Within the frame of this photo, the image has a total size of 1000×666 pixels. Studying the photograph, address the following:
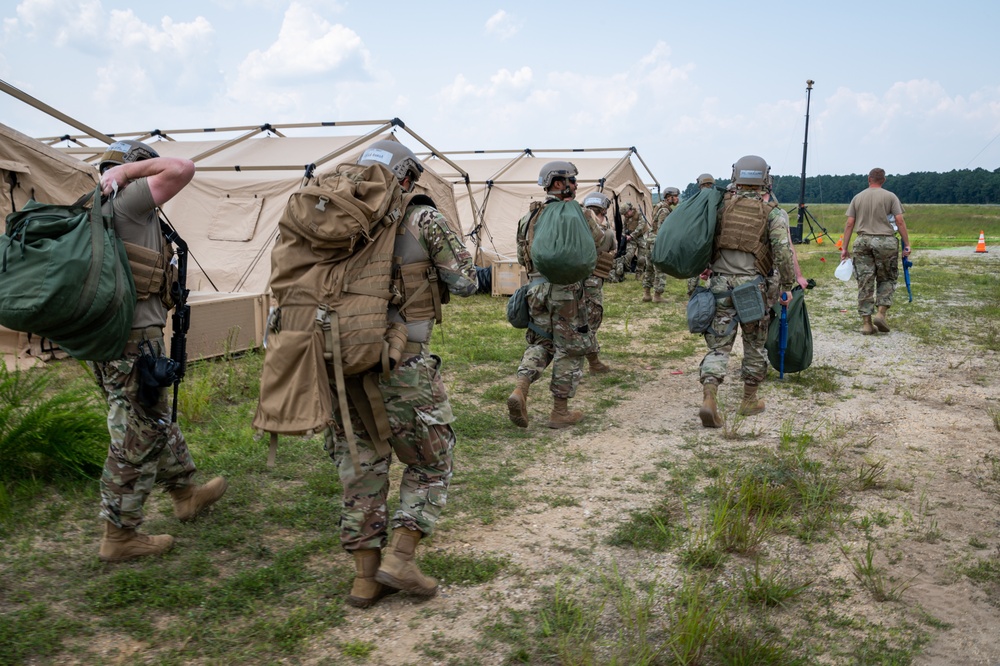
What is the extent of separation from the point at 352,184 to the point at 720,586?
221 centimetres

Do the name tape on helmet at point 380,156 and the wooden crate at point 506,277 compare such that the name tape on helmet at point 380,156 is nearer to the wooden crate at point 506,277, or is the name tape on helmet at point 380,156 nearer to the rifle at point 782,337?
the rifle at point 782,337

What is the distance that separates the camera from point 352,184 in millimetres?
2957

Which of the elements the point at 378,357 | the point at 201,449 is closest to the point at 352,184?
the point at 378,357

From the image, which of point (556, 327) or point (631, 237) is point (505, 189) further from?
point (556, 327)

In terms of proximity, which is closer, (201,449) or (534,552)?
(534,552)

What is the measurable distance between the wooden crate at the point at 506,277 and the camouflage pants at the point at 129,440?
9.90 m

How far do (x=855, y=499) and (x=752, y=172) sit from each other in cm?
255

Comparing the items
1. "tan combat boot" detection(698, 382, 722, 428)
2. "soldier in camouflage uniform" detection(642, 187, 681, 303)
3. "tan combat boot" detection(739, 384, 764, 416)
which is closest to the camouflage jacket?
"tan combat boot" detection(698, 382, 722, 428)

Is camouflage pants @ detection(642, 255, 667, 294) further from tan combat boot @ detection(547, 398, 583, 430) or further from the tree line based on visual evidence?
the tree line

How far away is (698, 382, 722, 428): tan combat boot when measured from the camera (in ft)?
18.1

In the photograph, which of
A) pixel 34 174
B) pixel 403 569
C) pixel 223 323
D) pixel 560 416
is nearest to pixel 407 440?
pixel 403 569

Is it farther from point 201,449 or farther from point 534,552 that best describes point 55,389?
point 534,552

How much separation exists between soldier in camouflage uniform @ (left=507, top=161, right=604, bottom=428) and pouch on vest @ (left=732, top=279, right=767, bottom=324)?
3.53 feet

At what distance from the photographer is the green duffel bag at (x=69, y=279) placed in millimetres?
2992
